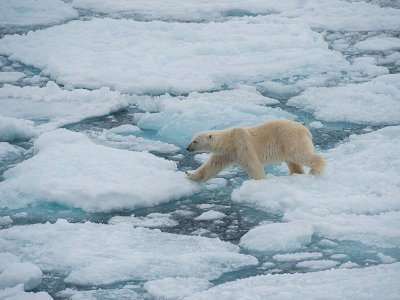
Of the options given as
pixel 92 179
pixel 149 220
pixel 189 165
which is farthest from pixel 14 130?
pixel 149 220

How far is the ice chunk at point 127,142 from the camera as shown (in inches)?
264

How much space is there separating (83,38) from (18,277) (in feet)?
24.4

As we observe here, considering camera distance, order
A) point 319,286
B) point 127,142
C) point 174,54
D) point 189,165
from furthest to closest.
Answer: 1. point 174,54
2. point 127,142
3. point 189,165
4. point 319,286

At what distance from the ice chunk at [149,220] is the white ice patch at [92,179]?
0.73 feet

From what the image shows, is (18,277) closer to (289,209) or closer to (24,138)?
(289,209)

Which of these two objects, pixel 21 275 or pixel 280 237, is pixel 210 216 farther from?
pixel 21 275

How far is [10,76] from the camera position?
369 inches

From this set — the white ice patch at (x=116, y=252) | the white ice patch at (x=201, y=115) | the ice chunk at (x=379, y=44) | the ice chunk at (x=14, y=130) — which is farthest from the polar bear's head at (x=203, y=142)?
the ice chunk at (x=379, y=44)

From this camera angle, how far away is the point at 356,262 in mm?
4156

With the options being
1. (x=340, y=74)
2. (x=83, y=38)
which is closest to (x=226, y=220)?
(x=340, y=74)

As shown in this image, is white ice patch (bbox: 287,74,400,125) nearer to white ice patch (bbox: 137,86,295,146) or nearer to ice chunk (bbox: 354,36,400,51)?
white ice patch (bbox: 137,86,295,146)

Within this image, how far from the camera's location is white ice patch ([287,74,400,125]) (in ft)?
24.2

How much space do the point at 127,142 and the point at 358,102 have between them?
2878mm

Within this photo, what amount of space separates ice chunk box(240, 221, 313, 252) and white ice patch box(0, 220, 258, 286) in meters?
0.15
